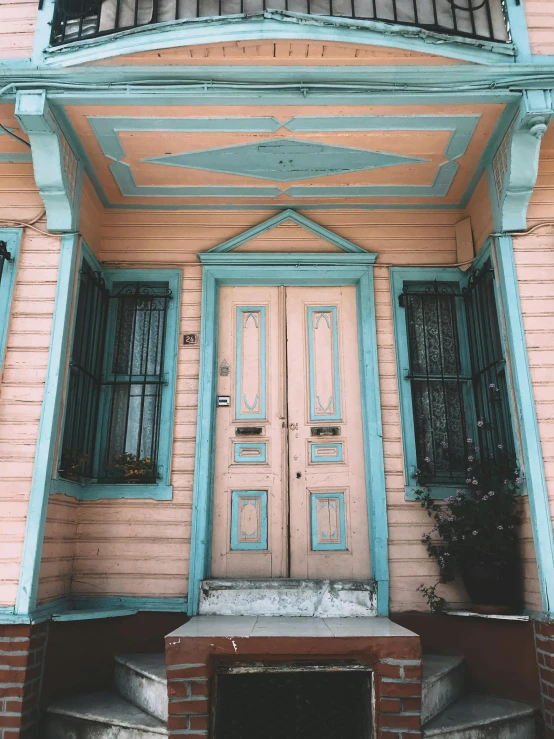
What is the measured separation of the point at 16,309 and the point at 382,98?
10.2 feet

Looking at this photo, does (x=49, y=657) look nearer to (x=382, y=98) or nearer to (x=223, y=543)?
(x=223, y=543)

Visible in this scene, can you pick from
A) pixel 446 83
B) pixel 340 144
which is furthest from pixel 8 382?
pixel 446 83

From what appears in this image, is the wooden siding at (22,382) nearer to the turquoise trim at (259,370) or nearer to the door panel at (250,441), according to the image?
the door panel at (250,441)

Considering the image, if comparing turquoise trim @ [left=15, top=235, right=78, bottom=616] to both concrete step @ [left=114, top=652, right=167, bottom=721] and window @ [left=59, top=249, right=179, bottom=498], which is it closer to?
window @ [left=59, top=249, right=179, bottom=498]

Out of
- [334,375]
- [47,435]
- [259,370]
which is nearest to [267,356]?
[259,370]

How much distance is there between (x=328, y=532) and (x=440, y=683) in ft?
4.56

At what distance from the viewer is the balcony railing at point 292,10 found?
13.7ft

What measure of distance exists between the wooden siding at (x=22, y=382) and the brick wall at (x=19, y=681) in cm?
23

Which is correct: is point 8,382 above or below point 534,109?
below

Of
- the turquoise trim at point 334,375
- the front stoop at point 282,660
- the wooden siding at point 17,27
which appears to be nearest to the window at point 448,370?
the turquoise trim at point 334,375

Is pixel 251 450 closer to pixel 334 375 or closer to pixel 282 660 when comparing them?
pixel 334 375

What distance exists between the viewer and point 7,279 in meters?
4.39

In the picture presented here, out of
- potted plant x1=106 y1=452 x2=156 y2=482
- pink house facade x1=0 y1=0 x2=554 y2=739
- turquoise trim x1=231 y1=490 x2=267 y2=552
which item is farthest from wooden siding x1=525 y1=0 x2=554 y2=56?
potted plant x1=106 y1=452 x2=156 y2=482

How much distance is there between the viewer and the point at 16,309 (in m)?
4.30
